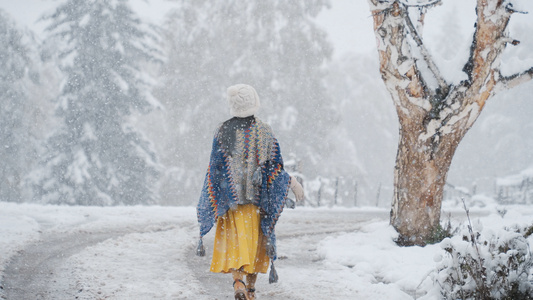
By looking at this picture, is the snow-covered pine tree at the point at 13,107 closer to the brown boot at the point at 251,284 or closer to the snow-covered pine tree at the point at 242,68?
the snow-covered pine tree at the point at 242,68

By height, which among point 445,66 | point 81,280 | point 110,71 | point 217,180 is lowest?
point 81,280

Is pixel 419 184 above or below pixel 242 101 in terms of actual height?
below

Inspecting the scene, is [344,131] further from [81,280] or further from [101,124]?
[81,280]

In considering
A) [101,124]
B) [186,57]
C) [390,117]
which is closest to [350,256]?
[101,124]

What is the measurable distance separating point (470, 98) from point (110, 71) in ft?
47.5

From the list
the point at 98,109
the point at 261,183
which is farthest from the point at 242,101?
the point at 98,109

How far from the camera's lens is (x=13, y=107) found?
2227 centimetres

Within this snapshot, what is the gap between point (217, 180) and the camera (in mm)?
4605

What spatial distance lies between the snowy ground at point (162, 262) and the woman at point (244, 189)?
0.70m

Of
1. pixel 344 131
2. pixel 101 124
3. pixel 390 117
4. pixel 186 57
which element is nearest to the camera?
pixel 101 124

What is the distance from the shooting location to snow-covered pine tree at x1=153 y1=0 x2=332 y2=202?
23578mm

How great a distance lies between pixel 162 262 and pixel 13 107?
750 inches

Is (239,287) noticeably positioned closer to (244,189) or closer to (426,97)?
(244,189)

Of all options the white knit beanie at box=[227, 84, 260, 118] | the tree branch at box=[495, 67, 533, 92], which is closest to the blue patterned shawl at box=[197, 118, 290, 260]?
the white knit beanie at box=[227, 84, 260, 118]
